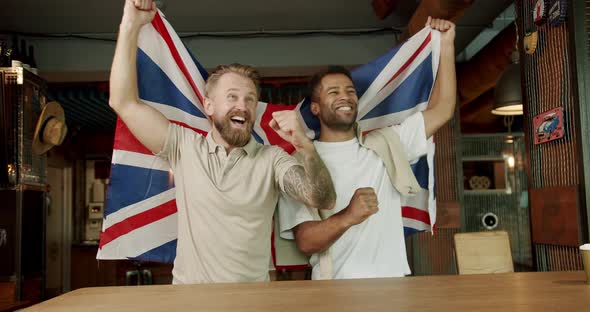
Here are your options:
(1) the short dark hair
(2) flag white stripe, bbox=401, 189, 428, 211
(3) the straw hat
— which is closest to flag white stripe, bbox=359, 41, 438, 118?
(1) the short dark hair

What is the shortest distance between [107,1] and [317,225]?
9.77ft

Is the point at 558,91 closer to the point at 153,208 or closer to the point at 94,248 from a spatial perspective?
the point at 153,208

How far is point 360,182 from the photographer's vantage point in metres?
2.43

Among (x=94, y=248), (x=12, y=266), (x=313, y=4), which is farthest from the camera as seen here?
(x=94, y=248)

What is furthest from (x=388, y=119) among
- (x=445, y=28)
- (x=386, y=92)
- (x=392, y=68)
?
(x=445, y=28)

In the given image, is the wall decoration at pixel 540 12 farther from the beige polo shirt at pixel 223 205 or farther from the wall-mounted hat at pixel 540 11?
the beige polo shirt at pixel 223 205

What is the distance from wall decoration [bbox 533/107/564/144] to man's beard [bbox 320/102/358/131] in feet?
2.90

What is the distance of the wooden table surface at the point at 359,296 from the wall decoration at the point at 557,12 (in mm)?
1185

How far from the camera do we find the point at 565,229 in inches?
92.5

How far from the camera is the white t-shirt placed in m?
2.32

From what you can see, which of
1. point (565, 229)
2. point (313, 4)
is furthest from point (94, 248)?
point (565, 229)

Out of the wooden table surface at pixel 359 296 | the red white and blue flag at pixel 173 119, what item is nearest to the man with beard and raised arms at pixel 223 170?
the red white and blue flag at pixel 173 119

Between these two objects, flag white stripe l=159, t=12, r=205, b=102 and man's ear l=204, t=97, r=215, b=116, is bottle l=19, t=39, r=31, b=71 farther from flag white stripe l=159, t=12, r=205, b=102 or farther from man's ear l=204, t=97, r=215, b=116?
man's ear l=204, t=97, r=215, b=116

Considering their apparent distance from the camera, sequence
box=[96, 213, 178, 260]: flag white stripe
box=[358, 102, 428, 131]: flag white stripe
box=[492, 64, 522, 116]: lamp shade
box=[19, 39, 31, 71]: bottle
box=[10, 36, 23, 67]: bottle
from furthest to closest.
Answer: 1. box=[19, 39, 31, 71]: bottle
2. box=[10, 36, 23, 67]: bottle
3. box=[492, 64, 522, 116]: lamp shade
4. box=[358, 102, 428, 131]: flag white stripe
5. box=[96, 213, 178, 260]: flag white stripe
